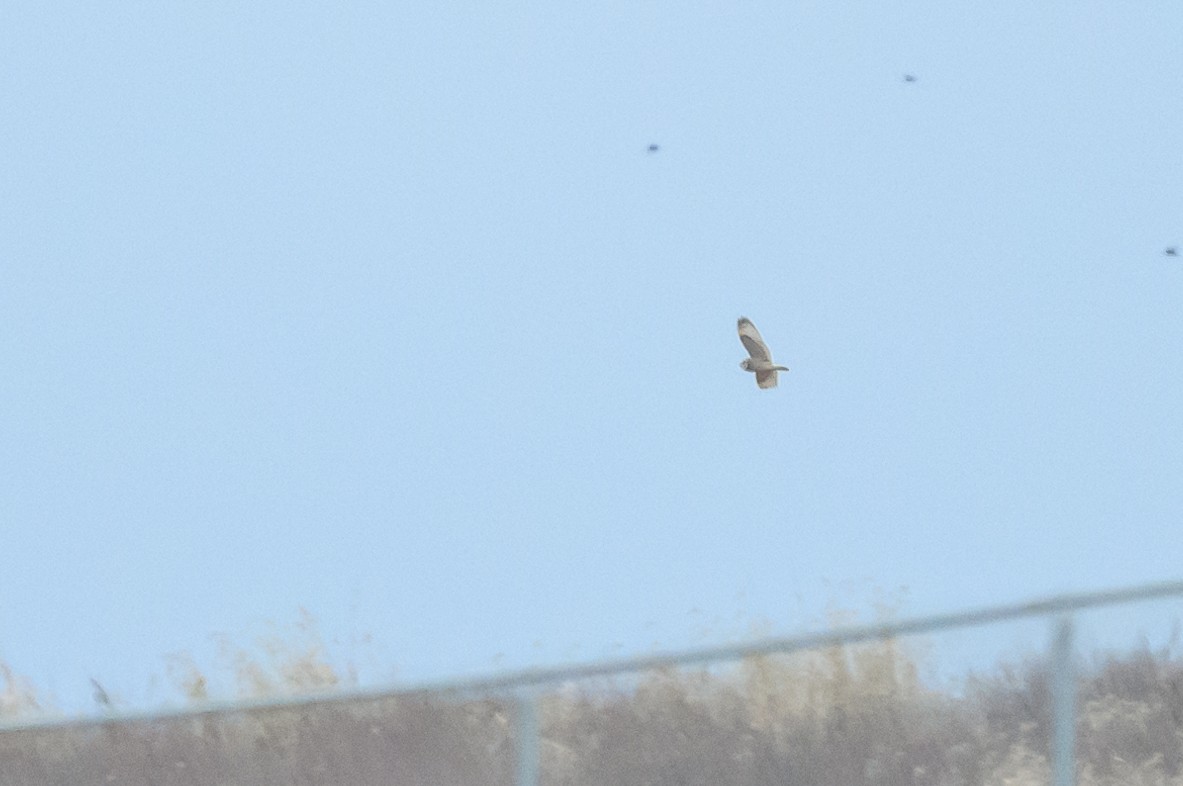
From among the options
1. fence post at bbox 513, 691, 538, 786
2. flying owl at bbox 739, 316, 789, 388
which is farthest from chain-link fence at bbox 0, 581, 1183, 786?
flying owl at bbox 739, 316, 789, 388

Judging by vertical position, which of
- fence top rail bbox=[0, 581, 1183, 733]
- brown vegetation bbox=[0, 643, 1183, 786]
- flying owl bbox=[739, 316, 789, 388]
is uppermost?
flying owl bbox=[739, 316, 789, 388]

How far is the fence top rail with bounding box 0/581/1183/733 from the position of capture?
5281 mm


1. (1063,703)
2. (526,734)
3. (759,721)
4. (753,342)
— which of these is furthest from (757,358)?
(1063,703)

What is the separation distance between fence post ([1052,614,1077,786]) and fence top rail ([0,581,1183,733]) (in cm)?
6

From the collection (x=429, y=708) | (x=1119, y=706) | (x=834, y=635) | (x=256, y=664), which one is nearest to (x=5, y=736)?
(x=256, y=664)

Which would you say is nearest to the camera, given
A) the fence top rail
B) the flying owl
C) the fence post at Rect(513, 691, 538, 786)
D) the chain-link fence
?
the fence top rail

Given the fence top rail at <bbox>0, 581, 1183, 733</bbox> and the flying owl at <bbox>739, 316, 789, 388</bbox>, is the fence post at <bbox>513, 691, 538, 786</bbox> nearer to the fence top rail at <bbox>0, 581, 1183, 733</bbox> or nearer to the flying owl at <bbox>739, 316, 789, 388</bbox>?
the fence top rail at <bbox>0, 581, 1183, 733</bbox>

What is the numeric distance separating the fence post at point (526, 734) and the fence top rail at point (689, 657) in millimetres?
46

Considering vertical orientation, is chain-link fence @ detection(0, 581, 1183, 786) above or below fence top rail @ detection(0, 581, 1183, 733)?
below

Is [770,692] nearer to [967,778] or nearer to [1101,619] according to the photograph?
[967,778]

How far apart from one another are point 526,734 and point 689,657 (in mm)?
547

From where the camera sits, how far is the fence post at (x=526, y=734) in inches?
243

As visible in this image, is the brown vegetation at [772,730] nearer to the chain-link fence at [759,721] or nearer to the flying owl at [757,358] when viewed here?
the chain-link fence at [759,721]

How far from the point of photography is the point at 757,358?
9625mm
